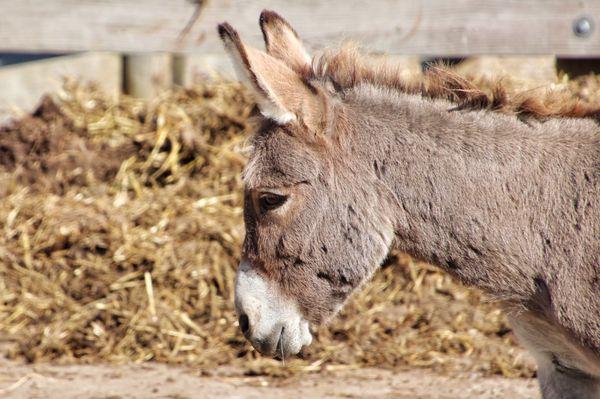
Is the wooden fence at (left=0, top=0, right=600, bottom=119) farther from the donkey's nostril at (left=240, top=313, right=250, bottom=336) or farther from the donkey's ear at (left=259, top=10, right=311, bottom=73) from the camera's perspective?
the donkey's nostril at (left=240, top=313, right=250, bottom=336)

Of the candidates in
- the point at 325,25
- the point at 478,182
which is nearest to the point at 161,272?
the point at 325,25

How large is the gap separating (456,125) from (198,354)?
2317 millimetres

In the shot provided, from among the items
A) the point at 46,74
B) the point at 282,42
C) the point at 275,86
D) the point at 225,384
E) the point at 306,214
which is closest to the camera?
the point at 275,86

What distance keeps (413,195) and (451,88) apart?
39cm

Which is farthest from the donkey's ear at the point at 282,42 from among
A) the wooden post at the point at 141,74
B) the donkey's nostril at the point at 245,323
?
the wooden post at the point at 141,74

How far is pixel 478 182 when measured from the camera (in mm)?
3260

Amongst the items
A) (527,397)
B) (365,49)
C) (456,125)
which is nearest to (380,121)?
(456,125)

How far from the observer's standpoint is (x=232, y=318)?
5297 mm

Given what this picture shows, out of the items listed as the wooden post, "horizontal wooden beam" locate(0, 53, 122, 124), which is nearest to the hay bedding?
the wooden post

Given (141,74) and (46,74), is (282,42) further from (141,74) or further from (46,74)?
(46,74)

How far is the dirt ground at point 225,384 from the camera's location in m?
4.64

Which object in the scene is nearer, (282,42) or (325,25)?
(282,42)

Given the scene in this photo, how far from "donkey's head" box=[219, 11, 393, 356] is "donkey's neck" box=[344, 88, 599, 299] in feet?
0.25

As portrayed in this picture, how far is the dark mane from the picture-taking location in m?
3.34
